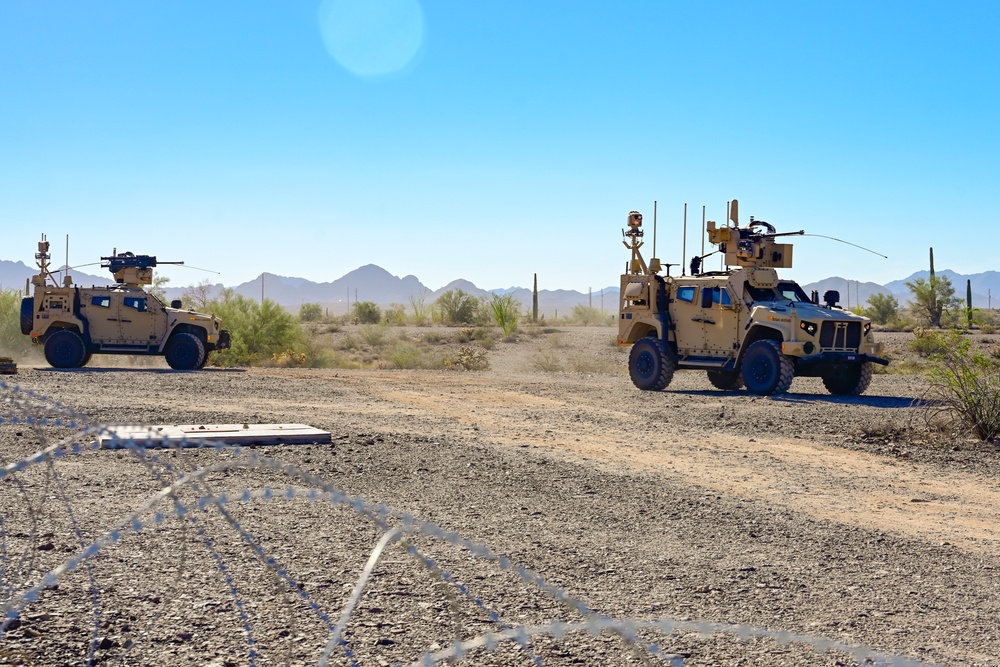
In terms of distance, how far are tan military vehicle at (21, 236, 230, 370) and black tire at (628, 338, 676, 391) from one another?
10272 mm

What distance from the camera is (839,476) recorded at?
997 cm

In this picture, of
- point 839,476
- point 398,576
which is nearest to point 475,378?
point 839,476

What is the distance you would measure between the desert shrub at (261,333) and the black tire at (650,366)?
41.5ft

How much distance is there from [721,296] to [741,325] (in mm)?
721

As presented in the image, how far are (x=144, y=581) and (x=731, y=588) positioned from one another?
10.7 feet

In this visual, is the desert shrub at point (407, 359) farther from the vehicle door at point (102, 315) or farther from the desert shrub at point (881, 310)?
the desert shrub at point (881, 310)

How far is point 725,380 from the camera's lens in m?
20.7

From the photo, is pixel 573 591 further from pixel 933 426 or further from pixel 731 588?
pixel 933 426

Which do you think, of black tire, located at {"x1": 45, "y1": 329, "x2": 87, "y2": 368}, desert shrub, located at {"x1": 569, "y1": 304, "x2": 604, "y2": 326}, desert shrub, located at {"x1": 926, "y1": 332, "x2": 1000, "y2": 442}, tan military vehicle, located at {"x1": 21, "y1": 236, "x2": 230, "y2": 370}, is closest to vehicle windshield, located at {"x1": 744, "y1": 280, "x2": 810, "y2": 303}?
desert shrub, located at {"x1": 926, "y1": 332, "x2": 1000, "y2": 442}

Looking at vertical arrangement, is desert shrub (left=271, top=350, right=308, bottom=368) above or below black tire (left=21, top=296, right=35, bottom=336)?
below

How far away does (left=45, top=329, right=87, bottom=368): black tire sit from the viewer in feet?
78.3

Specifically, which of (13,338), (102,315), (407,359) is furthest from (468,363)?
(13,338)

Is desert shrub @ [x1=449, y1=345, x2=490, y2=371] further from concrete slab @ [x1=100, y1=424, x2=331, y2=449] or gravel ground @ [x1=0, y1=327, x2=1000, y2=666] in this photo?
concrete slab @ [x1=100, y1=424, x2=331, y2=449]

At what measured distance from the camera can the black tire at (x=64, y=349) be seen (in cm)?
2388
